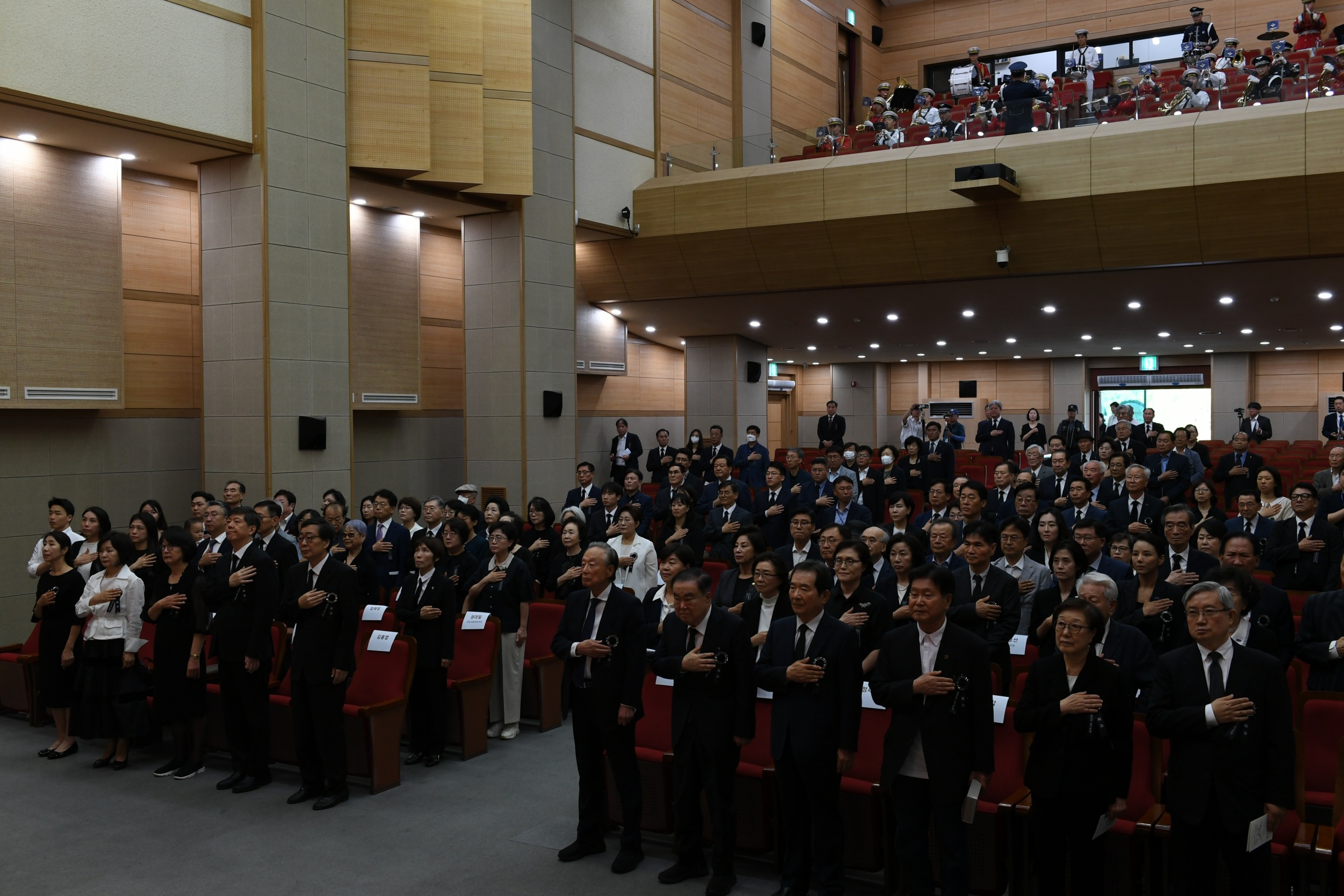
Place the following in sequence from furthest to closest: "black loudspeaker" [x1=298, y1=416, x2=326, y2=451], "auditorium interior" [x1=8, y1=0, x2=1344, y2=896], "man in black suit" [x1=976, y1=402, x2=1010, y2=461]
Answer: "man in black suit" [x1=976, y1=402, x2=1010, y2=461] < "black loudspeaker" [x1=298, y1=416, x2=326, y2=451] < "auditorium interior" [x1=8, y1=0, x2=1344, y2=896]

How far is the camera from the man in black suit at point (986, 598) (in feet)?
16.4

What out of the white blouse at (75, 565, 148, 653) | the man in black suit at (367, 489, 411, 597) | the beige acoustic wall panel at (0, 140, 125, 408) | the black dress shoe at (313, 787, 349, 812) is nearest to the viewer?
the black dress shoe at (313, 787, 349, 812)

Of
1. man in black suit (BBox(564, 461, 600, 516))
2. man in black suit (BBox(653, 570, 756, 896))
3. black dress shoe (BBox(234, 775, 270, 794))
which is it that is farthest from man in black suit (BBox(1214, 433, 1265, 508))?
black dress shoe (BBox(234, 775, 270, 794))

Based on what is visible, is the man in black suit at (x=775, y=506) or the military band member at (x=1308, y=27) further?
the military band member at (x=1308, y=27)

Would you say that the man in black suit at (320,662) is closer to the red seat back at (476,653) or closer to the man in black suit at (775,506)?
the red seat back at (476,653)

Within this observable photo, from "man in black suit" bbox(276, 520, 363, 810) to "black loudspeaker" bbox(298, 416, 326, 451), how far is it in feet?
15.8

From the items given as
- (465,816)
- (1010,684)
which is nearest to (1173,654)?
(1010,684)

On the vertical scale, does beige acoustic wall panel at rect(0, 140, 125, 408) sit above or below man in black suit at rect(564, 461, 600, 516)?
above

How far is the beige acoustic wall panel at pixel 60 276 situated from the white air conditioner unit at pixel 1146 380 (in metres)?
23.6

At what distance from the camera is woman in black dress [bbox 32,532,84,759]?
6.69 m

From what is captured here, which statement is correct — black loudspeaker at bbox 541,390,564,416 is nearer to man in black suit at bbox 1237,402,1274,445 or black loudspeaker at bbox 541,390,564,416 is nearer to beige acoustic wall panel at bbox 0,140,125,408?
beige acoustic wall panel at bbox 0,140,125,408

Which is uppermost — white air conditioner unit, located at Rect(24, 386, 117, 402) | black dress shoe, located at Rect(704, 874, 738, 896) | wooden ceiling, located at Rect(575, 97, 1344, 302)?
wooden ceiling, located at Rect(575, 97, 1344, 302)

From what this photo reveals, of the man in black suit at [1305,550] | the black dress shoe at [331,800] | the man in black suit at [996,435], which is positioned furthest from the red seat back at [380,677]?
the man in black suit at [996,435]

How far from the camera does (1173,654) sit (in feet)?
12.0
